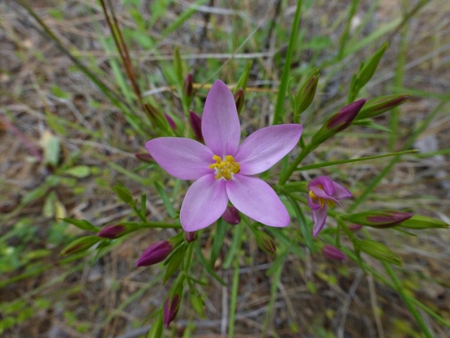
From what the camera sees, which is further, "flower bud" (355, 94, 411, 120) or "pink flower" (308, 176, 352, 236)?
"flower bud" (355, 94, 411, 120)

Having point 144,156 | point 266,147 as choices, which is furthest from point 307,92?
point 144,156

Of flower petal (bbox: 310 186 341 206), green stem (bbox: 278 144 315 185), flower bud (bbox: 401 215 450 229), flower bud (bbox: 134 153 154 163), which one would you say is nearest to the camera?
flower petal (bbox: 310 186 341 206)

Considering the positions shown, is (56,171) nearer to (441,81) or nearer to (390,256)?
(390,256)

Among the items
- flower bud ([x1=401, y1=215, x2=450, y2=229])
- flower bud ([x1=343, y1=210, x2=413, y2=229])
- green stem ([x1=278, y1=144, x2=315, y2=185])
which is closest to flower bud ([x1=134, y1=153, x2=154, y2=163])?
green stem ([x1=278, y1=144, x2=315, y2=185])

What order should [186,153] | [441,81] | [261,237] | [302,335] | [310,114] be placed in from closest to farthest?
1. [186,153]
2. [261,237]
3. [302,335]
4. [310,114]
5. [441,81]

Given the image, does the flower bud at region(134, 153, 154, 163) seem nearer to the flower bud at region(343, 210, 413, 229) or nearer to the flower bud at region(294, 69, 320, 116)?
the flower bud at region(294, 69, 320, 116)

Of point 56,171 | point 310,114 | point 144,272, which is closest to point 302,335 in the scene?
point 144,272
